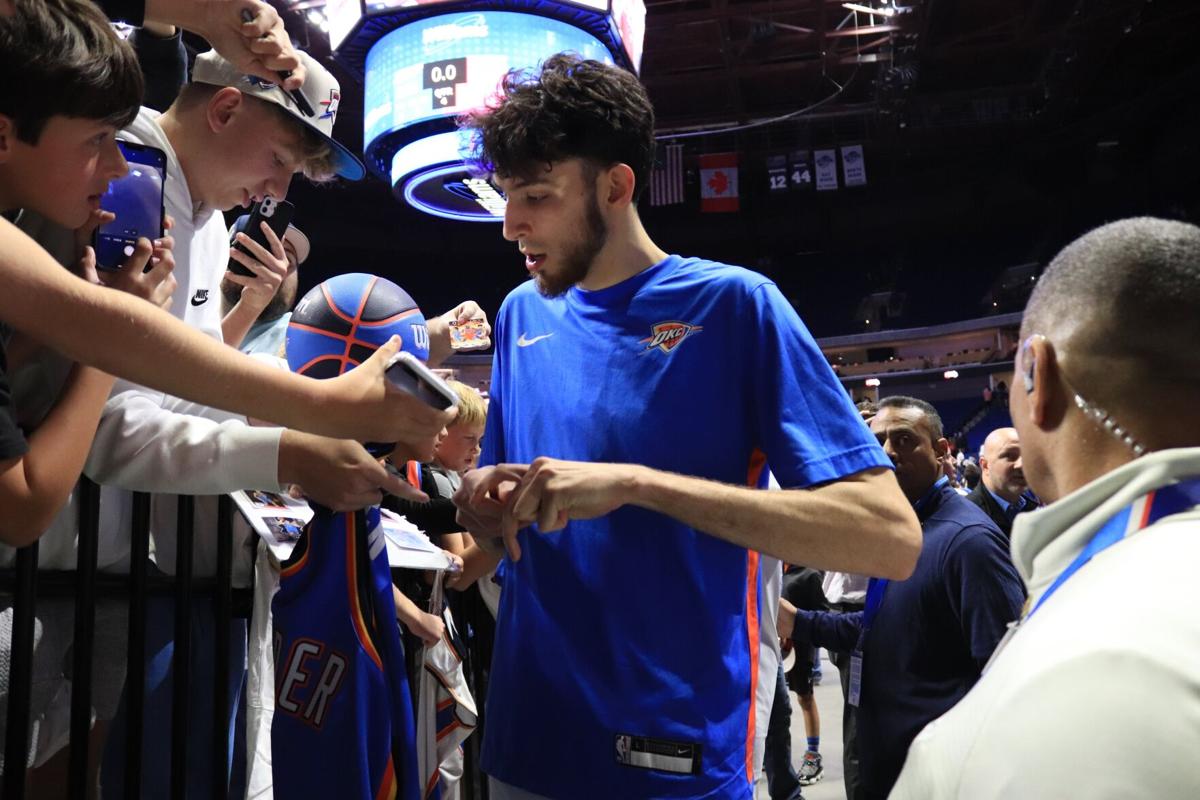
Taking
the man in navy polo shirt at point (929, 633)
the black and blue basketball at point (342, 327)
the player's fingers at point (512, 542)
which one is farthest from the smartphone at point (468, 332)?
the player's fingers at point (512, 542)

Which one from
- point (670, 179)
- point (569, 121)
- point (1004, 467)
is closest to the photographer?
point (569, 121)

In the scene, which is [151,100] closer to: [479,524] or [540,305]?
[540,305]

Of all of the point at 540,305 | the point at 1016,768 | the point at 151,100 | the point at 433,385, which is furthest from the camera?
the point at 151,100

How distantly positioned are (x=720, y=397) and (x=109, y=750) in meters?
1.54

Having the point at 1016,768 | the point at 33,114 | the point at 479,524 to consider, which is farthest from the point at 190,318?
the point at 1016,768

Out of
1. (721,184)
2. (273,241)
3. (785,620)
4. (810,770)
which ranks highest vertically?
(721,184)

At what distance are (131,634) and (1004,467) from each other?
5630 mm

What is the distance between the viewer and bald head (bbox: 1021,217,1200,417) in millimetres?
1116

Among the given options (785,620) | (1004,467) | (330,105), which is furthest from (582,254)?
(1004,467)

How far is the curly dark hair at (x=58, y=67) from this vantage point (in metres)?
1.51

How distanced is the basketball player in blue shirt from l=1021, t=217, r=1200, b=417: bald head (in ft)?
1.73

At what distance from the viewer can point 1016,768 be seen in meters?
0.81

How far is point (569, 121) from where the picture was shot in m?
1.99

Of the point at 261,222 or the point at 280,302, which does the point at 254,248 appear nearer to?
the point at 261,222
